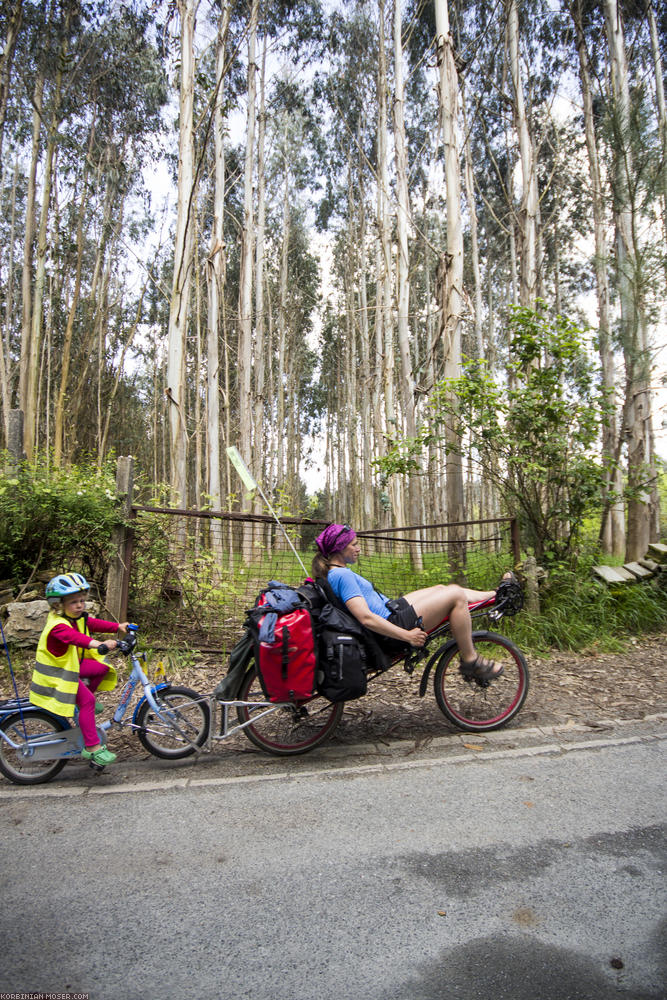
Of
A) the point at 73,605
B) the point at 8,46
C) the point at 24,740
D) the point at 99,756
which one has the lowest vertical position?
the point at 99,756

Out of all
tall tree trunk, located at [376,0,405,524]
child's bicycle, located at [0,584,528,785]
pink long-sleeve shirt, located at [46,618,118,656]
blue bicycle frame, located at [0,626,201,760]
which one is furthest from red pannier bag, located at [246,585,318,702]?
tall tree trunk, located at [376,0,405,524]

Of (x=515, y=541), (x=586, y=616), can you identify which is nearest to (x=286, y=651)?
(x=515, y=541)

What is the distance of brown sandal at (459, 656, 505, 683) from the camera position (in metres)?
3.66

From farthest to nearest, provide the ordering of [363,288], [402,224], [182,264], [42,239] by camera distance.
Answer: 1. [363,288]
2. [42,239]
3. [402,224]
4. [182,264]

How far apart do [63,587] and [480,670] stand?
258cm

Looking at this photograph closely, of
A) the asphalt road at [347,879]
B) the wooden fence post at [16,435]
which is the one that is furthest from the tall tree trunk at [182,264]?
the asphalt road at [347,879]

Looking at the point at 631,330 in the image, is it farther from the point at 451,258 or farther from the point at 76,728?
the point at 76,728

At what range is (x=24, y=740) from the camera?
3.20 metres

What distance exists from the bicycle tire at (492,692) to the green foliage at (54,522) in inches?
135

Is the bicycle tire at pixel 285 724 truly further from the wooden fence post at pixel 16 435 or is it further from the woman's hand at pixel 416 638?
the wooden fence post at pixel 16 435

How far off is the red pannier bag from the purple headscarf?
0.42m

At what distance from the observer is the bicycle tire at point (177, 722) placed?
3.48 meters

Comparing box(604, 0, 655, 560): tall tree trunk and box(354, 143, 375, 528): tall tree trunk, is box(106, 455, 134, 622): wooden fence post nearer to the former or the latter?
box(604, 0, 655, 560): tall tree trunk

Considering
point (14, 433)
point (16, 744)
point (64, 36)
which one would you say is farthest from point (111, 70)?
point (16, 744)
